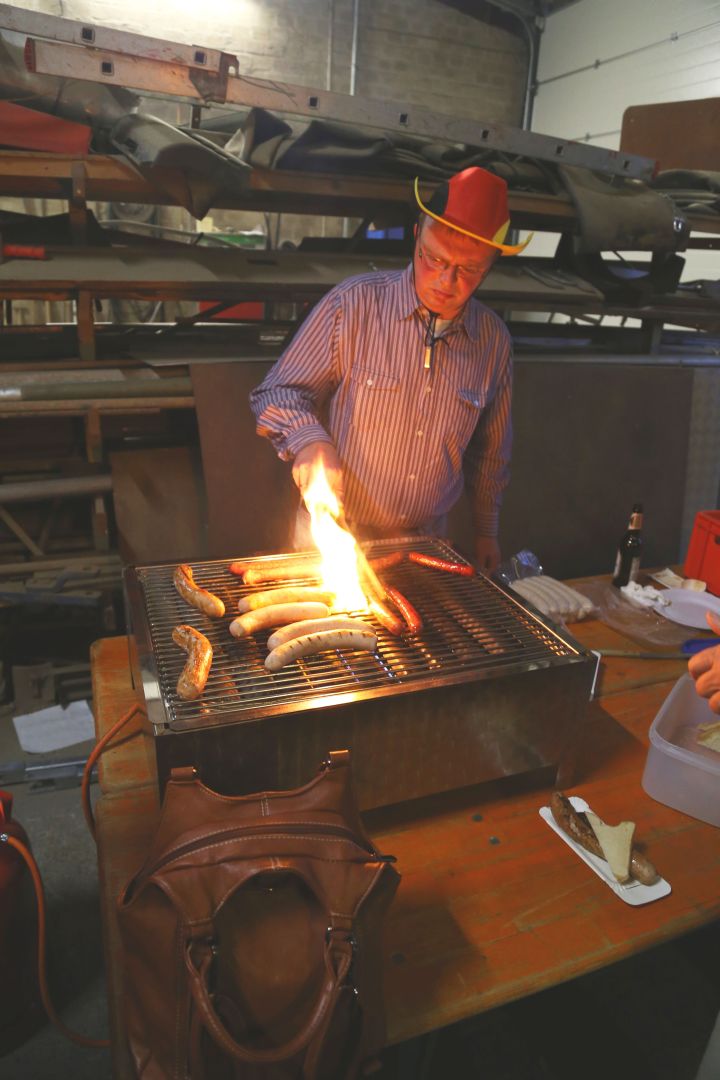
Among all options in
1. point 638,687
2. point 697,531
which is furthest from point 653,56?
point 638,687

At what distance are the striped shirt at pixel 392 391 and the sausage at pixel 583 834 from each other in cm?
143

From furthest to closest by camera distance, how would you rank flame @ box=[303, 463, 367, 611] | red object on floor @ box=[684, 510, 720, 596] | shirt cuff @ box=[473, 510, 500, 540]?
Result: shirt cuff @ box=[473, 510, 500, 540] < red object on floor @ box=[684, 510, 720, 596] < flame @ box=[303, 463, 367, 611]

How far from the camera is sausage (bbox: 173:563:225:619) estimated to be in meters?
1.80

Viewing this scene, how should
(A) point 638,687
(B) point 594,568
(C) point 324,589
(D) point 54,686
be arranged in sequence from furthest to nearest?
(B) point 594,568, (D) point 54,686, (A) point 638,687, (C) point 324,589

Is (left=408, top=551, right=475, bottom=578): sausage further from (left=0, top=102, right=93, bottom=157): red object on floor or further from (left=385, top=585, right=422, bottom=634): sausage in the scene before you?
(left=0, top=102, right=93, bottom=157): red object on floor

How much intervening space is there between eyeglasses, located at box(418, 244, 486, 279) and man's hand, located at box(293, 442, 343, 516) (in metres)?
0.75

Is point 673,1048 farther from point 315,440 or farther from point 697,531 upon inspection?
point 315,440

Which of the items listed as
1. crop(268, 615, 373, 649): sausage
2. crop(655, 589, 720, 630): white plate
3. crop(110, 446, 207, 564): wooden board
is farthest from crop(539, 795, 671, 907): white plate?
crop(110, 446, 207, 564): wooden board

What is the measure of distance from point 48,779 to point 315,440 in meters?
2.52

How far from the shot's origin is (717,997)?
279 centimetres

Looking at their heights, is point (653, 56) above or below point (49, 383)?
above

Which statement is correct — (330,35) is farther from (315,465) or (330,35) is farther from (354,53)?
(315,465)

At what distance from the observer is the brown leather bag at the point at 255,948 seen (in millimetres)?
1056

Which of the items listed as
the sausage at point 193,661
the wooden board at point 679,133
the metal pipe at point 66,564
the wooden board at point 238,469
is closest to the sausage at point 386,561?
the sausage at point 193,661
